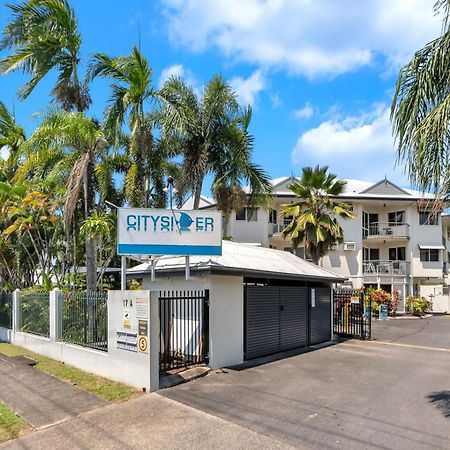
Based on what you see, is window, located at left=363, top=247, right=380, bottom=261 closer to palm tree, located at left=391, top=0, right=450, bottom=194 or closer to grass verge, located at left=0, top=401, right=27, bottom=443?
palm tree, located at left=391, top=0, right=450, bottom=194

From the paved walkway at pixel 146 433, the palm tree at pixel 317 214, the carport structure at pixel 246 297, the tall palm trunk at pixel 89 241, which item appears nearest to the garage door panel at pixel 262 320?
the carport structure at pixel 246 297

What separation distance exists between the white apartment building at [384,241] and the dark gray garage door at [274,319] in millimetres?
18201

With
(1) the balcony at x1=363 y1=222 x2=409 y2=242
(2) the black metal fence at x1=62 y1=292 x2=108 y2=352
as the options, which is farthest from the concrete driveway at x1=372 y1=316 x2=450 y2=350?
(1) the balcony at x1=363 y1=222 x2=409 y2=242

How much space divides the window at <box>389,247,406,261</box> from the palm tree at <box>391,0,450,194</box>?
3170 centimetres

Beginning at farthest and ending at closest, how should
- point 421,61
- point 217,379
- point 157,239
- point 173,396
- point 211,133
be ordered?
1. point 211,133
2. point 157,239
3. point 217,379
4. point 173,396
5. point 421,61

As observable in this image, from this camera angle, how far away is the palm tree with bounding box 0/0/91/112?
14.5m

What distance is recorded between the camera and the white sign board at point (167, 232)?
10.1m

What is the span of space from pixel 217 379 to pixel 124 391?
7.00 ft

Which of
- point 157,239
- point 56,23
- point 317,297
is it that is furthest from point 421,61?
point 56,23

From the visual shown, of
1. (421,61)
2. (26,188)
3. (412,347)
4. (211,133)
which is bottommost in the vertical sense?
(412,347)

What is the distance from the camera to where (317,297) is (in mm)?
15641

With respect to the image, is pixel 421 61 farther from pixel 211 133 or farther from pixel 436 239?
pixel 436 239

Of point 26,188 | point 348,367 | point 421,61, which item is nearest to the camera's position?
point 421,61

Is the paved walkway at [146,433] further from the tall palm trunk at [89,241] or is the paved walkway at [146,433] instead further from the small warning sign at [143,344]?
the tall palm trunk at [89,241]
